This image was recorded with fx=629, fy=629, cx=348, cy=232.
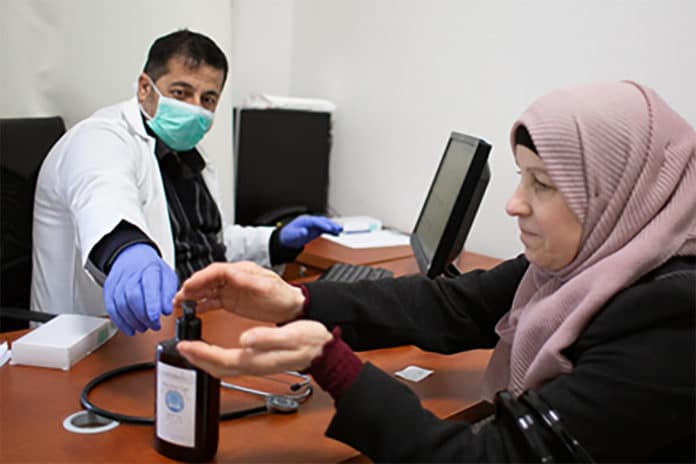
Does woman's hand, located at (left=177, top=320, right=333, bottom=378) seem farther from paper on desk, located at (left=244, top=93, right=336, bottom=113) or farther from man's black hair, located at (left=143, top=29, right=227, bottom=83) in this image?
paper on desk, located at (left=244, top=93, right=336, bottom=113)

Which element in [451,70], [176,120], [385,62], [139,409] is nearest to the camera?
[139,409]

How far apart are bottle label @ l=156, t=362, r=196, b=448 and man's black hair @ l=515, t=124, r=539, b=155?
1.81 feet

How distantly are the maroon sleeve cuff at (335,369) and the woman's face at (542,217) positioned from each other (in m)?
0.33

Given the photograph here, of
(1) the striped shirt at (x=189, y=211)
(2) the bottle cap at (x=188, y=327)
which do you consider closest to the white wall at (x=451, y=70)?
(1) the striped shirt at (x=189, y=211)

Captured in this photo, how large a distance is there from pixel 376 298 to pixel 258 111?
1623 mm

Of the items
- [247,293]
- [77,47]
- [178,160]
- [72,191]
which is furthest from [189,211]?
[247,293]

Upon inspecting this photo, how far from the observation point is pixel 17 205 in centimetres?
171

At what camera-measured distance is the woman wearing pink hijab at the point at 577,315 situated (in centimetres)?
74

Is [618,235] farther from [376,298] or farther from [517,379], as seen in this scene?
[376,298]

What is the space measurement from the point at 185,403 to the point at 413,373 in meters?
0.50

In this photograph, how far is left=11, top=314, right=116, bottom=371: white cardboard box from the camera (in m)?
1.06

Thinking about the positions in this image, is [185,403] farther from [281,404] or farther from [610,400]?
[610,400]

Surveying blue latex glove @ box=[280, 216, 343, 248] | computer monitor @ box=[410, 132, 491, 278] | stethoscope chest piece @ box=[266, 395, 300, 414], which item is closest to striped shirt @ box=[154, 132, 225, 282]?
blue latex glove @ box=[280, 216, 343, 248]

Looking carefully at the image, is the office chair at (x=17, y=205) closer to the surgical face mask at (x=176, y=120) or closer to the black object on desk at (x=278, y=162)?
the surgical face mask at (x=176, y=120)
